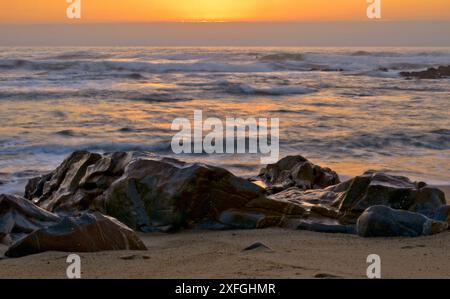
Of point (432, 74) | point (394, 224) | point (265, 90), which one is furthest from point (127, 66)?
point (394, 224)

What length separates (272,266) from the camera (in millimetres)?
3967

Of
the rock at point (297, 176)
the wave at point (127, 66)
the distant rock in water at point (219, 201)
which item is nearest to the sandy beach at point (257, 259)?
the distant rock in water at point (219, 201)

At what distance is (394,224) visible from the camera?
535 cm

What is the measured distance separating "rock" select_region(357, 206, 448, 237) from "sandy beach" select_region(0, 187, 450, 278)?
4.5 inches

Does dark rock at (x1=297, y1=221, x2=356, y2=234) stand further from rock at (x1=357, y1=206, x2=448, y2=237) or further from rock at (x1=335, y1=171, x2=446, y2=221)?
rock at (x1=335, y1=171, x2=446, y2=221)

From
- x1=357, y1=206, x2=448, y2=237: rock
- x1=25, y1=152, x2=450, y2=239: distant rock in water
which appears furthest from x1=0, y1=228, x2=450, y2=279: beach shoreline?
x1=25, y1=152, x2=450, y2=239: distant rock in water

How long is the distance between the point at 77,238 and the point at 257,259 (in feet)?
4.16

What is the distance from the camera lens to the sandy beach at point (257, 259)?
3.88 metres

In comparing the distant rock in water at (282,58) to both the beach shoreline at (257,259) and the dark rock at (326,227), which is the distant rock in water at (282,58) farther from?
the beach shoreline at (257,259)

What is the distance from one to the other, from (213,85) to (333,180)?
21.8 metres

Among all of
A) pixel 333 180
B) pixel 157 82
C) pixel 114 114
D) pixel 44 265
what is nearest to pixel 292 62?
pixel 157 82

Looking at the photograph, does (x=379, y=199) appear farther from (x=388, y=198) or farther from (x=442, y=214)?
(x=442, y=214)

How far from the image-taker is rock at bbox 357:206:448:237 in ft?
17.5

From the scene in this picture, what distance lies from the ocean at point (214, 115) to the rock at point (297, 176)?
1.15 meters
